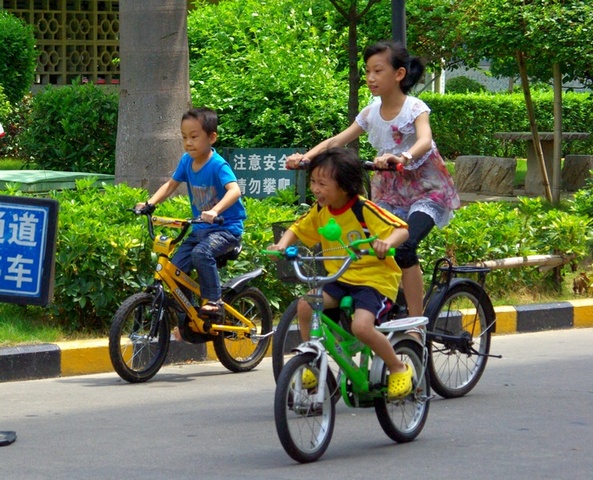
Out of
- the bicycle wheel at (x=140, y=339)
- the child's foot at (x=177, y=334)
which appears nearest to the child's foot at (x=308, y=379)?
the bicycle wheel at (x=140, y=339)

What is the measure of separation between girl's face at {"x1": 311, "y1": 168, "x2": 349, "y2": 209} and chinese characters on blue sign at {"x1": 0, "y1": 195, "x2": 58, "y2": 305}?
131 centimetres

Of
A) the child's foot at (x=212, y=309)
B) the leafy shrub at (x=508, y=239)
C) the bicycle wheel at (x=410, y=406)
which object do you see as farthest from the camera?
the leafy shrub at (x=508, y=239)

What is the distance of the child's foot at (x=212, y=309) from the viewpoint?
23.4 feet

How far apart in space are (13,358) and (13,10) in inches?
543

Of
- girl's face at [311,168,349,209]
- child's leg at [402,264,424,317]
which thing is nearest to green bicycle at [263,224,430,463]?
girl's face at [311,168,349,209]

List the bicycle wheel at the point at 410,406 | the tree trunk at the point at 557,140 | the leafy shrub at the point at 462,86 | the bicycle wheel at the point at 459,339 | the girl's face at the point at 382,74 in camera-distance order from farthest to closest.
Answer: the leafy shrub at the point at 462,86
the tree trunk at the point at 557,140
the bicycle wheel at the point at 459,339
the girl's face at the point at 382,74
the bicycle wheel at the point at 410,406

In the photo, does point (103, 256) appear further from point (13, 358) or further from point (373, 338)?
point (373, 338)

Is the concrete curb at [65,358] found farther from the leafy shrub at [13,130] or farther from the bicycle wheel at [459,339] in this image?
the leafy shrub at [13,130]

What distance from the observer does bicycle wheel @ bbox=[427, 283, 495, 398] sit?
21.5ft

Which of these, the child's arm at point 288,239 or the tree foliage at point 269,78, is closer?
the child's arm at point 288,239

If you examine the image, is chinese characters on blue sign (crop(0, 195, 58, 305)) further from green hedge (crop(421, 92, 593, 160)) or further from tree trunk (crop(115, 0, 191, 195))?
green hedge (crop(421, 92, 593, 160))

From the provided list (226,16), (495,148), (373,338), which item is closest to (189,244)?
(373,338)

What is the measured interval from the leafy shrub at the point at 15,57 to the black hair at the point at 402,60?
11949mm

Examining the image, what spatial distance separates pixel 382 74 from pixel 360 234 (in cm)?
112
